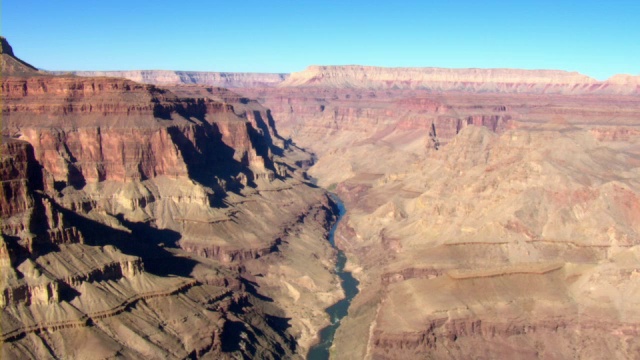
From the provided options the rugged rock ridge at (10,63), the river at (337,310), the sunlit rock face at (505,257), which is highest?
the rugged rock ridge at (10,63)

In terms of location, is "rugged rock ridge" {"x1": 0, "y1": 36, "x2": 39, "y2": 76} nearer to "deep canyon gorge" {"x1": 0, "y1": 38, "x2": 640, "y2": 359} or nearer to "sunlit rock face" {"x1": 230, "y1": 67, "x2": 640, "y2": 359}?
"deep canyon gorge" {"x1": 0, "y1": 38, "x2": 640, "y2": 359}

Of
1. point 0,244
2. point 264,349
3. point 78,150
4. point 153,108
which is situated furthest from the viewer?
point 153,108

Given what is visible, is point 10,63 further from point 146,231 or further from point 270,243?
point 270,243

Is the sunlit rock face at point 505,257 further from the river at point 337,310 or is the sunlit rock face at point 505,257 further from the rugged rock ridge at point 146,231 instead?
the rugged rock ridge at point 146,231

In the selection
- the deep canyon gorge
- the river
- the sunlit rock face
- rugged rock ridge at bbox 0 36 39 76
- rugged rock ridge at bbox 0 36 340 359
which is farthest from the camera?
rugged rock ridge at bbox 0 36 39 76

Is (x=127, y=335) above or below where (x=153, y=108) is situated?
below

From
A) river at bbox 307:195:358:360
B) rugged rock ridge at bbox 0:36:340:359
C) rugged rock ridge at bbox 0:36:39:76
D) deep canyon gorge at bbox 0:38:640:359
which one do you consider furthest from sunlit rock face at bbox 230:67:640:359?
rugged rock ridge at bbox 0:36:39:76

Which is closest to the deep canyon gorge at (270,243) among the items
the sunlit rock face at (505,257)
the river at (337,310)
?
the sunlit rock face at (505,257)

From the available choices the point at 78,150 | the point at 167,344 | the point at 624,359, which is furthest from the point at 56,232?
the point at 624,359

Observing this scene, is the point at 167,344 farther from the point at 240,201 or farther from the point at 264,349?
the point at 240,201
